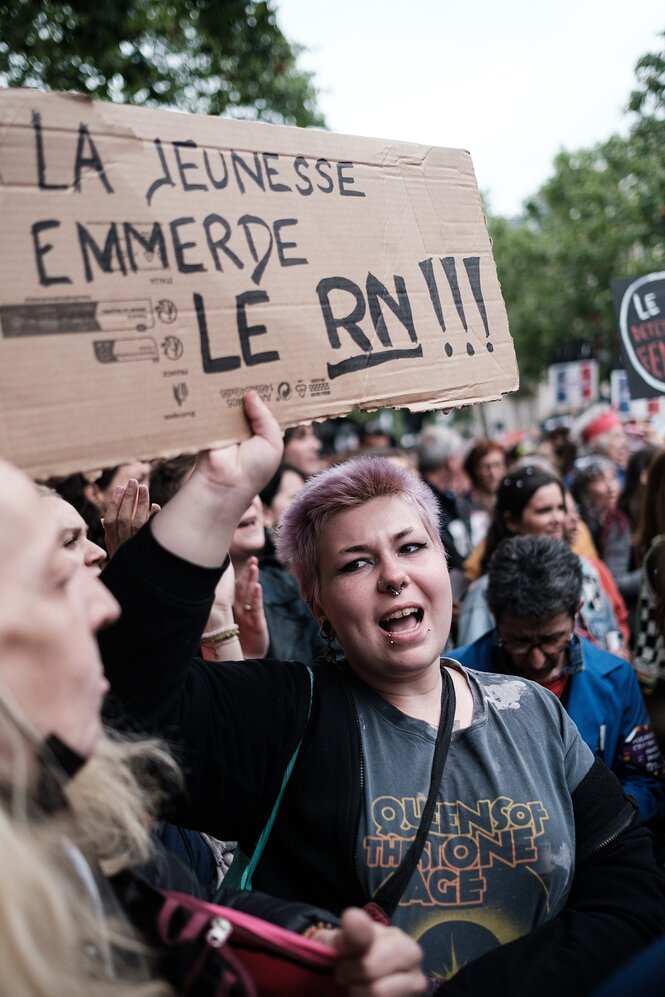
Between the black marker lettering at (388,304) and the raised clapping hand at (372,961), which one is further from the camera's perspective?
the black marker lettering at (388,304)

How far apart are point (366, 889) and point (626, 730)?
1.37m

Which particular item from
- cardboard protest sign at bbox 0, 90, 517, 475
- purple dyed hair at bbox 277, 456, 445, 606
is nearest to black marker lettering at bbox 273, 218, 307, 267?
cardboard protest sign at bbox 0, 90, 517, 475

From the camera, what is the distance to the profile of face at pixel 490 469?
23.3 feet

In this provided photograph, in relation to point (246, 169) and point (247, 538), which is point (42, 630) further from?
point (247, 538)

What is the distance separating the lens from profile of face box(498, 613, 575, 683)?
9.53 feet

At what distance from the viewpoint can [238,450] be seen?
155 cm

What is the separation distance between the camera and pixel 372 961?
3.91ft

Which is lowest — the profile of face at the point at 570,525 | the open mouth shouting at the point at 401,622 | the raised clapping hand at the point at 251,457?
the profile of face at the point at 570,525

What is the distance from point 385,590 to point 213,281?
2.59 ft

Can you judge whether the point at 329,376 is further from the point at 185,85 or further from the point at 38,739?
the point at 185,85

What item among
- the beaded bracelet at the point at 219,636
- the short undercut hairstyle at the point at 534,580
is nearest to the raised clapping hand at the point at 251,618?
the beaded bracelet at the point at 219,636

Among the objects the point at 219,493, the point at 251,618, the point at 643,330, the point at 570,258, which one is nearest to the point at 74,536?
the point at 219,493

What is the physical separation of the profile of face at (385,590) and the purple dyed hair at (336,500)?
0.02 meters

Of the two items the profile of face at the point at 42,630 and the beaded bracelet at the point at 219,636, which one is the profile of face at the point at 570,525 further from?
the profile of face at the point at 42,630
